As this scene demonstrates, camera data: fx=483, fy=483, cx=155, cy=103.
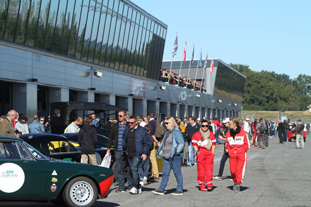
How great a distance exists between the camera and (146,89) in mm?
41531

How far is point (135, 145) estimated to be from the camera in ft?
36.7

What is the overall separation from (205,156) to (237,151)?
2.54 ft

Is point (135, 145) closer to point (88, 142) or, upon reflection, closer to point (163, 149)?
point (163, 149)

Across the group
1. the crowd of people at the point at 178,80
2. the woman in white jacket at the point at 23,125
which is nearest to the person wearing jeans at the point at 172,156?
the woman in white jacket at the point at 23,125

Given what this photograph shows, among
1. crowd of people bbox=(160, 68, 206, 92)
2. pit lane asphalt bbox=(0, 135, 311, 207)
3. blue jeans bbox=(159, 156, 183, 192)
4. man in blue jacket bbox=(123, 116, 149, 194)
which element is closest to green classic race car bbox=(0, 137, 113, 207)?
pit lane asphalt bbox=(0, 135, 311, 207)

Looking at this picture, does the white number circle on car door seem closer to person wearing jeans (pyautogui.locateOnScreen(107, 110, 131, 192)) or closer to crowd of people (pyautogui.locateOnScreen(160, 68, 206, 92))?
person wearing jeans (pyautogui.locateOnScreen(107, 110, 131, 192))

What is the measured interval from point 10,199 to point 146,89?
1322 inches

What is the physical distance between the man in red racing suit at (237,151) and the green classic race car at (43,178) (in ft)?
12.1

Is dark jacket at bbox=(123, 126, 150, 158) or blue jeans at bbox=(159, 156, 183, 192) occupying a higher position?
dark jacket at bbox=(123, 126, 150, 158)

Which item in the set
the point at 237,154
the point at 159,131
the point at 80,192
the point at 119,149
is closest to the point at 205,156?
the point at 237,154

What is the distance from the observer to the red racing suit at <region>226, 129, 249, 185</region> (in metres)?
11.4

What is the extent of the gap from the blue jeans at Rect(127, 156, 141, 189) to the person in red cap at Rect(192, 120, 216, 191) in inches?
58.2

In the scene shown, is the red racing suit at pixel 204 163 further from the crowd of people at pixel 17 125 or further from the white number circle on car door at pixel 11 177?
the white number circle on car door at pixel 11 177

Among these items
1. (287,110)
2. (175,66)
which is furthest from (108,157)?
(287,110)
